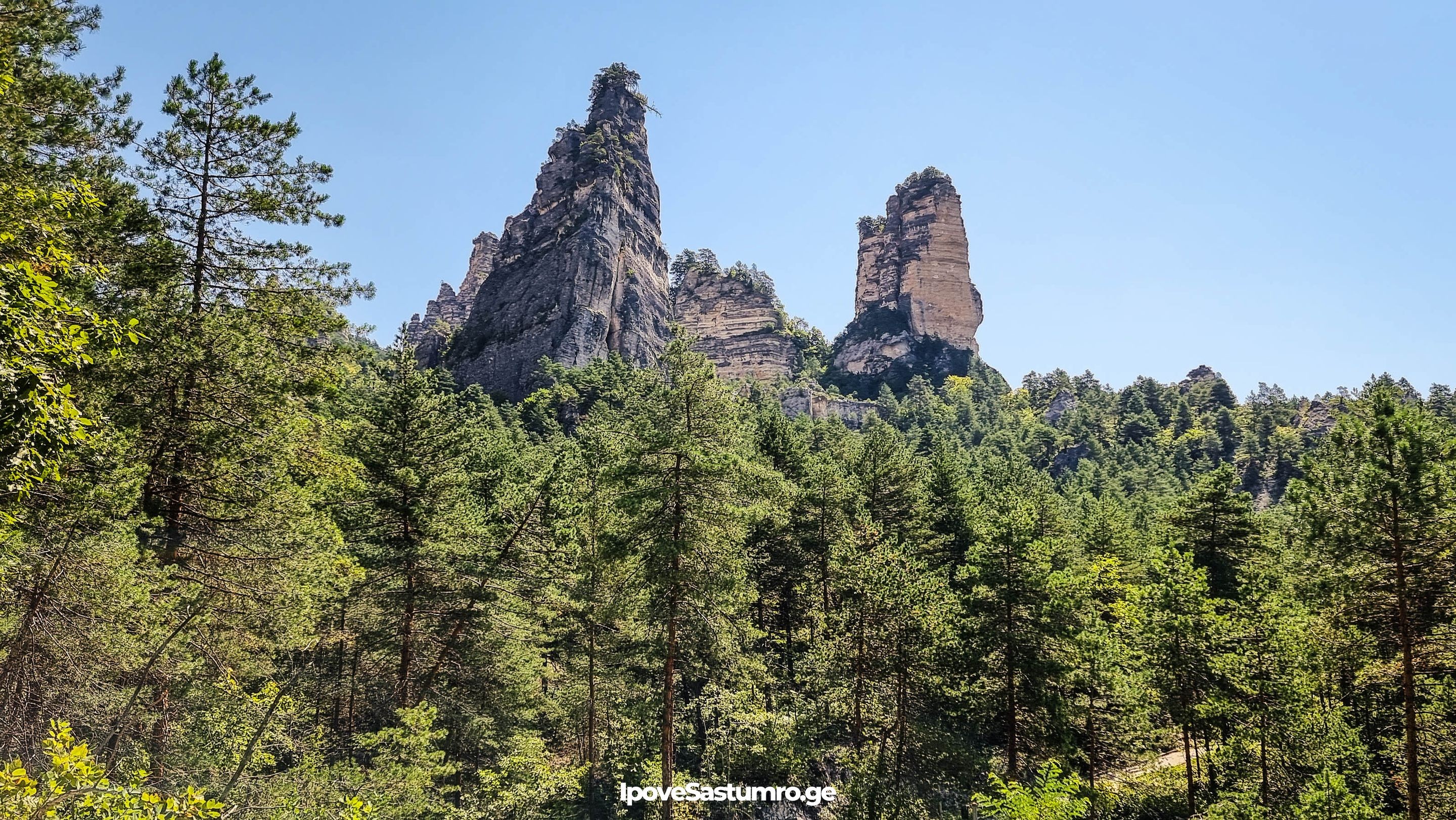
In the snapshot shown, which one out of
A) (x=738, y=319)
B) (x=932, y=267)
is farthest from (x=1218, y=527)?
(x=932, y=267)

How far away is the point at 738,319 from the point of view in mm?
104562

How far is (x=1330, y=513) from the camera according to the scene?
11758mm

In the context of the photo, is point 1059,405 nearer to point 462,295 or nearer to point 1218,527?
point 1218,527

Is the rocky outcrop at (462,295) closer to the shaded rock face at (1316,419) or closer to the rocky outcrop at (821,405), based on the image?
the rocky outcrop at (821,405)

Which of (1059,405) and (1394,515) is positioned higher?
(1059,405)

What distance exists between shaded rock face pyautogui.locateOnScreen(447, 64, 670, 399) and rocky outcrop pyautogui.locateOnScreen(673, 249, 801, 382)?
1667cm

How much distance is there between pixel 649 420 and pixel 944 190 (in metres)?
106

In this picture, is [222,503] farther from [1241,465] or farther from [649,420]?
[1241,465]

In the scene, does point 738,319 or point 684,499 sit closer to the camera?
point 684,499

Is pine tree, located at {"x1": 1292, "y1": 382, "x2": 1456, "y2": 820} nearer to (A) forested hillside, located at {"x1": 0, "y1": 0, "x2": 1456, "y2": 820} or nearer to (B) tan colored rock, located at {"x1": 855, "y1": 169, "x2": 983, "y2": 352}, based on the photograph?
(A) forested hillside, located at {"x1": 0, "y1": 0, "x2": 1456, "y2": 820}

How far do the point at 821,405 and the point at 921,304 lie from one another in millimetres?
27446

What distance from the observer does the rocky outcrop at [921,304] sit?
103m

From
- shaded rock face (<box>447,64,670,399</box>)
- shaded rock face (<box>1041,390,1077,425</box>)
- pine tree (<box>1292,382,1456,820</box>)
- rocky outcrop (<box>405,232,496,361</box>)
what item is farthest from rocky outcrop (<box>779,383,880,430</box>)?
pine tree (<box>1292,382,1456,820</box>)

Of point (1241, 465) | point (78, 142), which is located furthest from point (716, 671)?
point (1241, 465)
